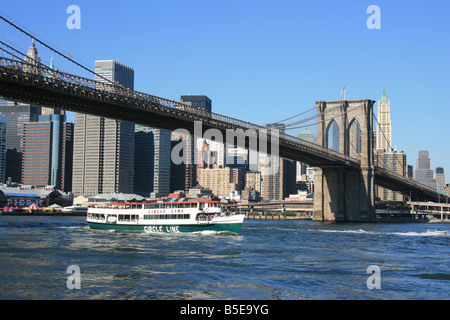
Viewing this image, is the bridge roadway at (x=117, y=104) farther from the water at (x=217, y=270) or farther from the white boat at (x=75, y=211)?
the white boat at (x=75, y=211)

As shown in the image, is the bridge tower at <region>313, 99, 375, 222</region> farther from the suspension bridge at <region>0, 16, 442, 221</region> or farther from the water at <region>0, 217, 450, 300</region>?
the water at <region>0, 217, 450, 300</region>

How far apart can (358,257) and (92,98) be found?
30.3 m

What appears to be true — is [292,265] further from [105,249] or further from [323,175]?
[323,175]

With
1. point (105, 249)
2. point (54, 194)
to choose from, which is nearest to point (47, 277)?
point (105, 249)

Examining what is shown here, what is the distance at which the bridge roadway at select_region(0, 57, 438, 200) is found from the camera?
4759 centimetres

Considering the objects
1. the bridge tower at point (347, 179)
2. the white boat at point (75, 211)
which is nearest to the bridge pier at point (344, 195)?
the bridge tower at point (347, 179)

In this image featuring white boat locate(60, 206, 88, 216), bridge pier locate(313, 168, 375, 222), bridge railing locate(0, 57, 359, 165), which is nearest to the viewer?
bridge railing locate(0, 57, 359, 165)

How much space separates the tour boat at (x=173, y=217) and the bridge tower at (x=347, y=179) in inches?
1818

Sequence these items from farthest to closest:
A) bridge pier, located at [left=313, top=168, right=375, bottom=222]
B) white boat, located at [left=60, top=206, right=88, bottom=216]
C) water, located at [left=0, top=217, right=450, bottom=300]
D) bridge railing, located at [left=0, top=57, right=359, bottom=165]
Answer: white boat, located at [left=60, top=206, right=88, bottom=216], bridge pier, located at [left=313, top=168, right=375, bottom=222], bridge railing, located at [left=0, top=57, right=359, bottom=165], water, located at [left=0, top=217, right=450, bottom=300]

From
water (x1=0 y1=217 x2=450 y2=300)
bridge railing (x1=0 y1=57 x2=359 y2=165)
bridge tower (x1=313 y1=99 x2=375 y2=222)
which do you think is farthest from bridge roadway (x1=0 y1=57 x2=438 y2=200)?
water (x1=0 y1=217 x2=450 y2=300)

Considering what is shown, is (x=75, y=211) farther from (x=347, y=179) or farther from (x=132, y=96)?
(x=132, y=96)

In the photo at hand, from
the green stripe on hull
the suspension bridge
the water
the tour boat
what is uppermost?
the suspension bridge

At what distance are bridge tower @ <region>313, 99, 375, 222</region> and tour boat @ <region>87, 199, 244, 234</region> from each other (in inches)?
1818
